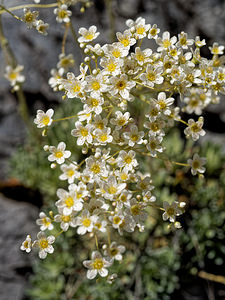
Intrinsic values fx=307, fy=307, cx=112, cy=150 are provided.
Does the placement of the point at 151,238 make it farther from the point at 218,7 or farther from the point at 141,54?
the point at 218,7

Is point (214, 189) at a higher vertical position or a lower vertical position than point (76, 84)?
lower

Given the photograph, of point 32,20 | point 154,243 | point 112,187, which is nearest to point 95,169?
point 112,187

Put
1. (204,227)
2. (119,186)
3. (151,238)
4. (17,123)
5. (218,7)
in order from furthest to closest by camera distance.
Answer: (17,123) → (218,7) → (151,238) → (204,227) → (119,186)

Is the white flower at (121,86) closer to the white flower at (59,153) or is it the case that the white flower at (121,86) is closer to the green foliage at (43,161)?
the white flower at (59,153)

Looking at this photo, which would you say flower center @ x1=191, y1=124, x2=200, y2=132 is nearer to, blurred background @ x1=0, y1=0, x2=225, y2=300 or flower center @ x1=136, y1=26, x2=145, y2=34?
flower center @ x1=136, y1=26, x2=145, y2=34

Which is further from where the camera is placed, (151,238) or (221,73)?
(151,238)

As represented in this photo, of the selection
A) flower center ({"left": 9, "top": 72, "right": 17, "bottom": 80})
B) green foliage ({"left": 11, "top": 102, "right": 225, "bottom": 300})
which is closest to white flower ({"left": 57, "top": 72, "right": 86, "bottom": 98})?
flower center ({"left": 9, "top": 72, "right": 17, "bottom": 80})

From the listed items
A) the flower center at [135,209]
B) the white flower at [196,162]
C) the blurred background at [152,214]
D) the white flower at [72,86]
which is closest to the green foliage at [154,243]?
the blurred background at [152,214]

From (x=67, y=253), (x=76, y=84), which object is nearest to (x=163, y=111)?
(x=76, y=84)
